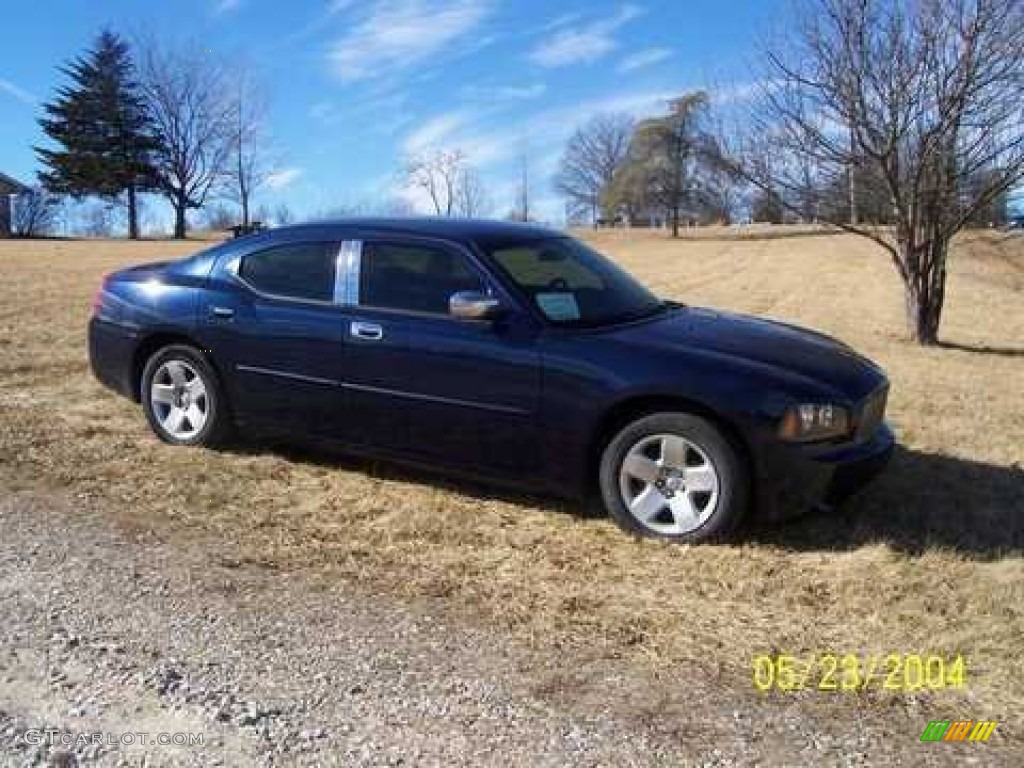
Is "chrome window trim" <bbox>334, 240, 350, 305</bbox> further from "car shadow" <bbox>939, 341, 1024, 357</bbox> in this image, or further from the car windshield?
"car shadow" <bbox>939, 341, 1024, 357</bbox>

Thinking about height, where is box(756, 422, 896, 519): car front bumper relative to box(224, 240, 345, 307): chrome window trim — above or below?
below

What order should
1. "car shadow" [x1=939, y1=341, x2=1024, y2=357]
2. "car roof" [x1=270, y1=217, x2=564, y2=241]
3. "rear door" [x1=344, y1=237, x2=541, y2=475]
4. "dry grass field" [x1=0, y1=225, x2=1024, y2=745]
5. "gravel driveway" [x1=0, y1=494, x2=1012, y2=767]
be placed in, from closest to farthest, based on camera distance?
1. "gravel driveway" [x1=0, y1=494, x2=1012, y2=767]
2. "dry grass field" [x1=0, y1=225, x2=1024, y2=745]
3. "rear door" [x1=344, y1=237, x2=541, y2=475]
4. "car roof" [x1=270, y1=217, x2=564, y2=241]
5. "car shadow" [x1=939, y1=341, x2=1024, y2=357]

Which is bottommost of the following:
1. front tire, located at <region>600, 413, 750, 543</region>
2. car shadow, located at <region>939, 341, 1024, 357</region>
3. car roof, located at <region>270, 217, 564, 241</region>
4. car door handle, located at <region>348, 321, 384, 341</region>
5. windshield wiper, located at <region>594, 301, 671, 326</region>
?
front tire, located at <region>600, 413, 750, 543</region>

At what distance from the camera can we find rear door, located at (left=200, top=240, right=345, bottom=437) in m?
5.32

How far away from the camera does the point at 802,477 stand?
435cm

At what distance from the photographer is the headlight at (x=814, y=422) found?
14.3 ft

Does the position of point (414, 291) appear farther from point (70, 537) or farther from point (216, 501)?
point (70, 537)

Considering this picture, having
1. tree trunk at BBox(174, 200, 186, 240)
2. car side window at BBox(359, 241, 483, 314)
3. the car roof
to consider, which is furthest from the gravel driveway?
tree trunk at BBox(174, 200, 186, 240)

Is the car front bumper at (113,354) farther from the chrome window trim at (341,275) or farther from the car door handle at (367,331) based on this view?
the car door handle at (367,331)

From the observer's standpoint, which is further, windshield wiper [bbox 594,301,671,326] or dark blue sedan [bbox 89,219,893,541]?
windshield wiper [bbox 594,301,671,326]

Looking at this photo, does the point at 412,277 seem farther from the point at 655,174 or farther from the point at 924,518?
the point at 655,174

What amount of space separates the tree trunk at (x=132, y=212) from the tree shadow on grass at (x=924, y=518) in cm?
6332

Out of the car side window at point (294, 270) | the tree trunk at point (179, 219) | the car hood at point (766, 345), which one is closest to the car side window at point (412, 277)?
the car side window at point (294, 270)
